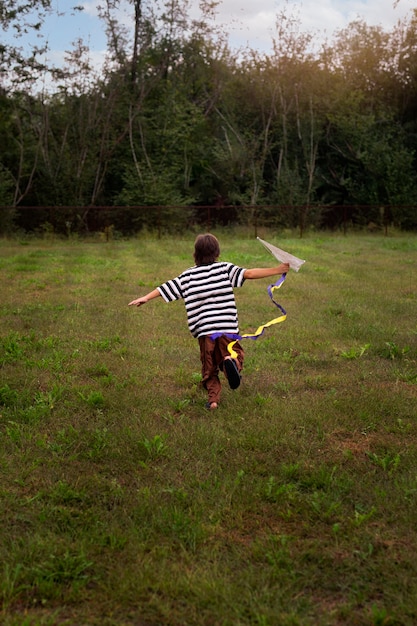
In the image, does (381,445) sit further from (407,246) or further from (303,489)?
(407,246)

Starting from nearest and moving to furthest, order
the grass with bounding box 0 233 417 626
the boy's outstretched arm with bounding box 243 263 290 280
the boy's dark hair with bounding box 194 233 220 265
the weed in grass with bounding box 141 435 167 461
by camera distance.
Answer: the grass with bounding box 0 233 417 626 → the weed in grass with bounding box 141 435 167 461 → the boy's outstretched arm with bounding box 243 263 290 280 → the boy's dark hair with bounding box 194 233 220 265

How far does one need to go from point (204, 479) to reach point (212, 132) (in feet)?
114

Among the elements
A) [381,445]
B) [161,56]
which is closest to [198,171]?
[161,56]

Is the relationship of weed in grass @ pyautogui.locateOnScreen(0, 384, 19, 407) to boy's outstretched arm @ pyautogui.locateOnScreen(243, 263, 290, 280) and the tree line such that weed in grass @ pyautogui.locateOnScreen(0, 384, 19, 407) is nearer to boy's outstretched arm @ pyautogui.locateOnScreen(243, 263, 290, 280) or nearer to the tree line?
boy's outstretched arm @ pyautogui.locateOnScreen(243, 263, 290, 280)

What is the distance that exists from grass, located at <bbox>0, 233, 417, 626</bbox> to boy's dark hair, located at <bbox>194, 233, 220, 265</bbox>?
128 centimetres

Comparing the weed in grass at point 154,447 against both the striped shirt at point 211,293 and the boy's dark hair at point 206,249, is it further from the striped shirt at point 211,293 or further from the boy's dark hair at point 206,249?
the boy's dark hair at point 206,249

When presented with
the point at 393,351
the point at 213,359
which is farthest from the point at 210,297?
the point at 393,351

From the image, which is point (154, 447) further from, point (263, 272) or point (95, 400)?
point (263, 272)

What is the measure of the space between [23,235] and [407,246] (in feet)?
48.4

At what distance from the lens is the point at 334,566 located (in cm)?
329

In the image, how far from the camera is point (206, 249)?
5797 millimetres

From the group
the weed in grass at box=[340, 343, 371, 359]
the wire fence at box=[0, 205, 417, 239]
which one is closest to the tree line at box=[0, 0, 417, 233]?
the wire fence at box=[0, 205, 417, 239]

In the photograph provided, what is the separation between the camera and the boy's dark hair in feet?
19.0

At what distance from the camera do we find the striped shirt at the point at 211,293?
5.80 m
